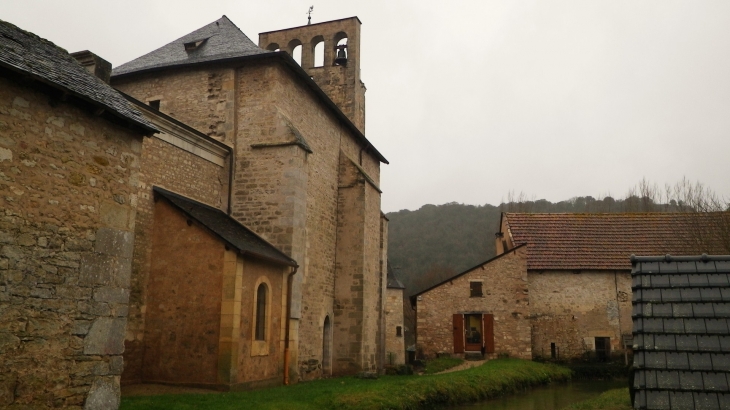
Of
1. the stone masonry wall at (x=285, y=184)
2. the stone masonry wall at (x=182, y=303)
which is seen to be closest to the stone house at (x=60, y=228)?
the stone masonry wall at (x=182, y=303)

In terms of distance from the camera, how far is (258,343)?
1208cm

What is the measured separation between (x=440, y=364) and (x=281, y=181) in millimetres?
11164

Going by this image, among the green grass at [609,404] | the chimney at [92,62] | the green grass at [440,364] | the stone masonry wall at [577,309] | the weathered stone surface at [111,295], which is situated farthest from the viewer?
the stone masonry wall at [577,309]

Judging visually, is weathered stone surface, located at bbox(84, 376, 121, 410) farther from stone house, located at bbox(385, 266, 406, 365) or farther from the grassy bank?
stone house, located at bbox(385, 266, 406, 365)

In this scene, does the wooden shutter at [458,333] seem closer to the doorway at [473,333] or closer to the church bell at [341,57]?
the doorway at [473,333]

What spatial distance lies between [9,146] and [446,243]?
55.7 meters

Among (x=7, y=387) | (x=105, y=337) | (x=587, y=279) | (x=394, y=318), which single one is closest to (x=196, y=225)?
(x=105, y=337)

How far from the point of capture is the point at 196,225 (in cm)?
1161

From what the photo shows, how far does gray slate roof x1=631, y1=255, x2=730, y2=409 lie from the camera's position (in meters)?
4.20

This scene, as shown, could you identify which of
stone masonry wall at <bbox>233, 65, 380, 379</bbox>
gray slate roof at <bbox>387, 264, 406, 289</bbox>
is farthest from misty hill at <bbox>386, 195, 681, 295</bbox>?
stone masonry wall at <bbox>233, 65, 380, 379</bbox>

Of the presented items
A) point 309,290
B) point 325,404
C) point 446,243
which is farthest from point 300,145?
point 446,243

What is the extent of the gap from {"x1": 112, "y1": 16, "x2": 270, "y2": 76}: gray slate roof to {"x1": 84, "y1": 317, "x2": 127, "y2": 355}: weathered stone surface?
343 inches

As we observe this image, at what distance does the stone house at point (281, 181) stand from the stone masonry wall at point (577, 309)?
322 inches

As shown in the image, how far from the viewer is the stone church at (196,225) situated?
676cm
